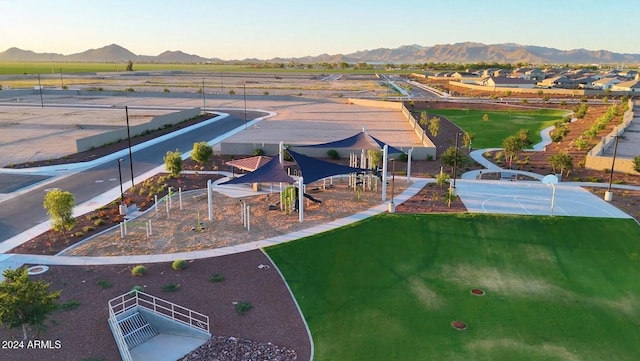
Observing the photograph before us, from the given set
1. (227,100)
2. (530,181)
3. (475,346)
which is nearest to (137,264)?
(475,346)

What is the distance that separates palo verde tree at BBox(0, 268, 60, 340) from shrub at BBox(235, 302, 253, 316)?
246 inches

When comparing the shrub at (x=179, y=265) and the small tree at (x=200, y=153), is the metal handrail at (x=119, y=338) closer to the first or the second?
the shrub at (x=179, y=265)

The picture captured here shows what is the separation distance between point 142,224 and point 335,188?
13.7 m

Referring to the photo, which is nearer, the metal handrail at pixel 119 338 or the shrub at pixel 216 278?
the metal handrail at pixel 119 338

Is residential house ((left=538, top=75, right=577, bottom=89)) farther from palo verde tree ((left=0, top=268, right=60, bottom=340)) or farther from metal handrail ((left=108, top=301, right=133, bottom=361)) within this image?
palo verde tree ((left=0, top=268, right=60, bottom=340))

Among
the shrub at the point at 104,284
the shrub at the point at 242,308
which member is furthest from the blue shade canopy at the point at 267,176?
the shrub at the point at 242,308

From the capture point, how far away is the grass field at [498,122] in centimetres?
5656

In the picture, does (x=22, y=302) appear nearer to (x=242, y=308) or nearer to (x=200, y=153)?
(x=242, y=308)

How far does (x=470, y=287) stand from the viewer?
794 inches

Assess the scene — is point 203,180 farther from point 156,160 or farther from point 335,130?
point 335,130

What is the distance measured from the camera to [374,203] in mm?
30609

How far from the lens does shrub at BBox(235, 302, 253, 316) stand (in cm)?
1787

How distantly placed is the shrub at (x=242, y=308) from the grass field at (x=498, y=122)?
3947cm

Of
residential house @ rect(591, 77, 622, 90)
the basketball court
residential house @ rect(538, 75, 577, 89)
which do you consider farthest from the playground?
residential house @ rect(538, 75, 577, 89)
